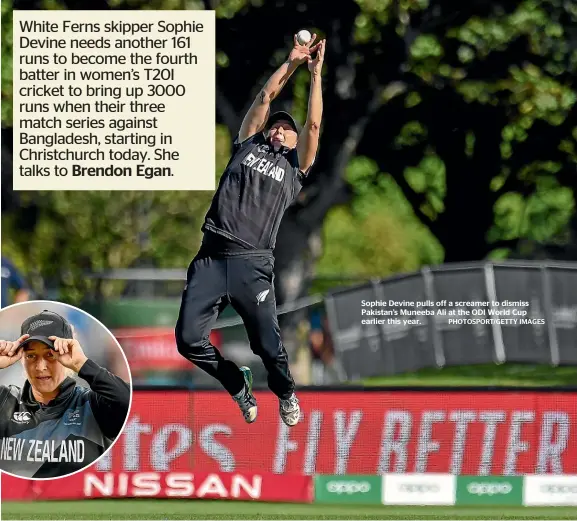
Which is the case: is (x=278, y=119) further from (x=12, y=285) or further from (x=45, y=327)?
(x=12, y=285)

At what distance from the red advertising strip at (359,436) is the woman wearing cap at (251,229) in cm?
68

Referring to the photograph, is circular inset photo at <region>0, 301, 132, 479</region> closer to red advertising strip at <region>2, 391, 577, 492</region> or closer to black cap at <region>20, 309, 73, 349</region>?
black cap at <region>20, 309, 73, 349</region>

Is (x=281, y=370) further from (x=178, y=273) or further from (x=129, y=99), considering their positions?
(x=129, y=99)

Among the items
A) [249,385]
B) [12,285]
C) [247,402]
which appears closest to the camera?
[249,385]

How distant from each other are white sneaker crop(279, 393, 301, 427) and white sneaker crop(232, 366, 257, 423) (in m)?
0.24

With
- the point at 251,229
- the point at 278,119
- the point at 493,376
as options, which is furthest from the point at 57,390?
the point at 493,376

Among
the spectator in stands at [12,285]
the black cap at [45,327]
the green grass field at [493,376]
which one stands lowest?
the green grass field at [493,376]

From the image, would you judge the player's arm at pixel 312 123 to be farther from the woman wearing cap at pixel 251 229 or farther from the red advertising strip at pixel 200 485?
the red advertising strip at pixel 200 485

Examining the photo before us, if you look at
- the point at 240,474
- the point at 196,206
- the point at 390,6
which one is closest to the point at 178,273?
the point at 196,206

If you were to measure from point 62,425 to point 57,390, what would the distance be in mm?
416

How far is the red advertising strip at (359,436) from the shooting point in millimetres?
16688

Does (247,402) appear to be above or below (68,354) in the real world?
below

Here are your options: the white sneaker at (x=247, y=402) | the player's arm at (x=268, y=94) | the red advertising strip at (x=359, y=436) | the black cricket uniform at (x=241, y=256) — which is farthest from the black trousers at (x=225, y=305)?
the player's arm at (x=268, y=94)

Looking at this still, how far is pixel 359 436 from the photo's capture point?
16734 mm
